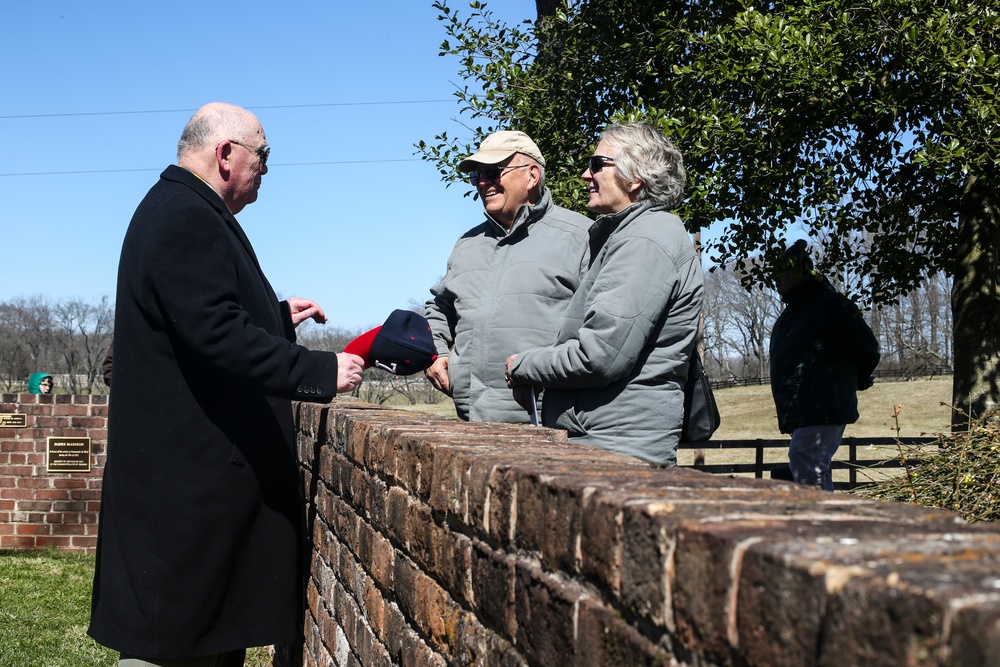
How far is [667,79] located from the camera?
26.4 feet

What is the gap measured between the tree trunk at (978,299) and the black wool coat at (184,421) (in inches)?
271

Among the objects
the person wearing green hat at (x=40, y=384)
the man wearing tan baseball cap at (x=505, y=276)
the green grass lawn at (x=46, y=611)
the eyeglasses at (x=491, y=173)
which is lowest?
the green grass lawn at (x=46, y=611)

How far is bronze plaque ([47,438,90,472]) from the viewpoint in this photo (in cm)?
1050

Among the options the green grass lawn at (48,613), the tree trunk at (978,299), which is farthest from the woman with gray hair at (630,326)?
the tree trunk at (978,299)

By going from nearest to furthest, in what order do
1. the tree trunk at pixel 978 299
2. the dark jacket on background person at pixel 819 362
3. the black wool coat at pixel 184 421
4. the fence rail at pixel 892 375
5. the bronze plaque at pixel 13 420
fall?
the black wool coat at pixel 184 421, the dark jacket on background person at pixel 819 362, the tree trunk at pixel 978 299, the bronze plaque at pixel 13 420, the fence rail at pixel 892 375

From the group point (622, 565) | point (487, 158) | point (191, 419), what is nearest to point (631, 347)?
point (191, 419)

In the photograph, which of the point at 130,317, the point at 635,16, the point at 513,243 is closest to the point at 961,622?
the point at 130,317

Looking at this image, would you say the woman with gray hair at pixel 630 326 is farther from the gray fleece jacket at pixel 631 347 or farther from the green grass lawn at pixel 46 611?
the green grass lawn at pixel 46 611

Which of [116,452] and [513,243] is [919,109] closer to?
[513,243]

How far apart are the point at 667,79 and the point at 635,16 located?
0.68m

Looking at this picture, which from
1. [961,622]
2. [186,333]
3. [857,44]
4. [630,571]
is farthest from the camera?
[857,44]

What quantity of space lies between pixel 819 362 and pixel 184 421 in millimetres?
4253

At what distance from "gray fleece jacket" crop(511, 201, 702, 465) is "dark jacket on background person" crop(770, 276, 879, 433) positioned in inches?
125

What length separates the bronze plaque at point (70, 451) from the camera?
10.5m
